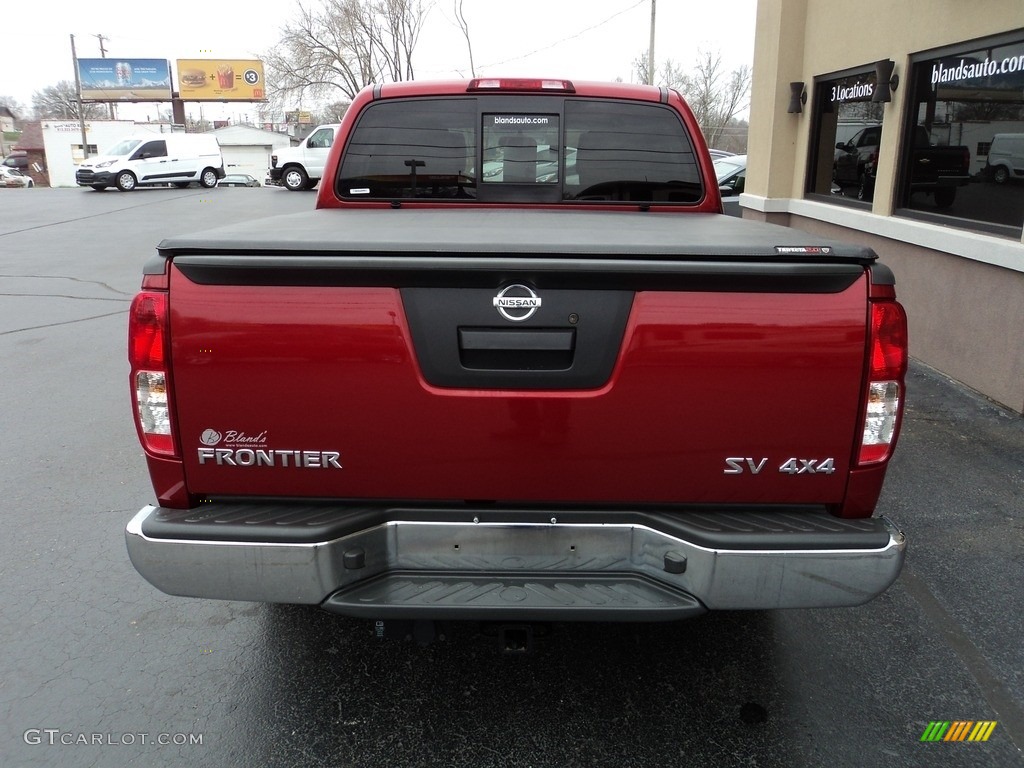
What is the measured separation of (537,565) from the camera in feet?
8.00

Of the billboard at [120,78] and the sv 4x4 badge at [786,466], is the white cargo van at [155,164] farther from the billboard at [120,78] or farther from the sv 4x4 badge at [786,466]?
the billboard at [120,78]

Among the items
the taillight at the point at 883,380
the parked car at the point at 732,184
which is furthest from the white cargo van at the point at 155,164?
the taillight at the point at 883,380

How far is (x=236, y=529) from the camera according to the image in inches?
93.0

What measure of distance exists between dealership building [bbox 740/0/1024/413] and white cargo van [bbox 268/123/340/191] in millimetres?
20491

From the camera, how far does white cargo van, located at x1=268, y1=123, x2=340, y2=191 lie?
92.3ft

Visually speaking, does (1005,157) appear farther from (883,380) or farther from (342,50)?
(342,50)

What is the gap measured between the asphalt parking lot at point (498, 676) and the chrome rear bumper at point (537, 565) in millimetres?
633

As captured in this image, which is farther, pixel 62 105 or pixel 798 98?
pixel 62 105

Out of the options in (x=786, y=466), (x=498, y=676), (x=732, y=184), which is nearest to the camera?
(x=786, y=466)

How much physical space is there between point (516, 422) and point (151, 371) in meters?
1.06

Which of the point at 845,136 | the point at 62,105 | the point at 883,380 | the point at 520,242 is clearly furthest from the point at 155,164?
the point at 62,105

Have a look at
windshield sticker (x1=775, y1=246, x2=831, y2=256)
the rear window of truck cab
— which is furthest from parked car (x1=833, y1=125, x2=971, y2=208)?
windshield sticker (x1=775, y1=246, x2=831, y2=256)

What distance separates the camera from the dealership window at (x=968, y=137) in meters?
6.31

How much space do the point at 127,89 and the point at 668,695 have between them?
3328 inches
